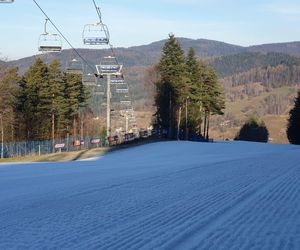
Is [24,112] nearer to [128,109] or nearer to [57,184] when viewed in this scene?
[128,109]

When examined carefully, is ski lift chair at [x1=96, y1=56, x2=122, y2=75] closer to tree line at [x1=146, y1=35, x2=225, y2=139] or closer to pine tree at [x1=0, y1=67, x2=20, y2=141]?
pine tree at [x1=0, y1=67, x2=20, y2=141]

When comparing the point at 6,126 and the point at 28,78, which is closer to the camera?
the point at 6,126

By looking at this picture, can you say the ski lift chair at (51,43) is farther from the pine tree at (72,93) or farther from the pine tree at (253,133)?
the pine tree at (253,133)

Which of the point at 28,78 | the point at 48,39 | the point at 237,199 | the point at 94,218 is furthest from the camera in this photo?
the point at 28,78

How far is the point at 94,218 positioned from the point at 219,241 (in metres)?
2.96

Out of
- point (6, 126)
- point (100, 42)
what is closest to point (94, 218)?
point (100, 42)

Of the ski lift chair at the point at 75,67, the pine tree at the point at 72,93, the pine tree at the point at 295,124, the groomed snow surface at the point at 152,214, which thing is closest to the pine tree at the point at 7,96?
the ski lift chair at the point at 75,67

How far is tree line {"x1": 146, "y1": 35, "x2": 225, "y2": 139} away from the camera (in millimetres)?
71312

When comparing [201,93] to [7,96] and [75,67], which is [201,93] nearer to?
[7,96]

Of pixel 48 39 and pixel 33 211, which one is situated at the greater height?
pixel 48 39

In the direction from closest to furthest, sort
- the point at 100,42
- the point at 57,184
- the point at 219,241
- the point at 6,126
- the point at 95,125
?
1. the point at 219,241
2. the point at 57,184
3. the point at 100,42
4. the point at 6,126
5. the point at 95,125

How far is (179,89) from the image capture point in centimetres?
7150

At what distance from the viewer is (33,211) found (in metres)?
11.2

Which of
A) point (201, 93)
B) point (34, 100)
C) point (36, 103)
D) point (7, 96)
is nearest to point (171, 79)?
point (201, 93)
